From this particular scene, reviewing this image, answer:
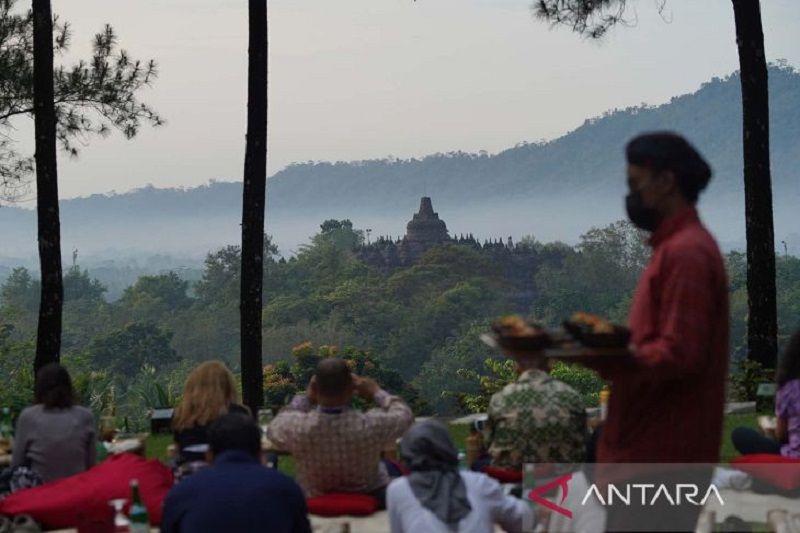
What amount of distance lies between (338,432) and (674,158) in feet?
12.0

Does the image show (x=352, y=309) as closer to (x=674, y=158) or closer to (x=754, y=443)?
(x=754, y=443)

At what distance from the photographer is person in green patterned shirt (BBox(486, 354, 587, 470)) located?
22.2 feet

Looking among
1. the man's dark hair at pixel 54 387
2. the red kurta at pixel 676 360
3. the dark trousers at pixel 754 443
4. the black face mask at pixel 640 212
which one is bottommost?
the dark trousers at pixel 754 443

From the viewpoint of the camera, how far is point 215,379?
6734 mm

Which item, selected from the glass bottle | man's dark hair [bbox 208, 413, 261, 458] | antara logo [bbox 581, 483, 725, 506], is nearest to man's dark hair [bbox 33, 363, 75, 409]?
the glass bottle

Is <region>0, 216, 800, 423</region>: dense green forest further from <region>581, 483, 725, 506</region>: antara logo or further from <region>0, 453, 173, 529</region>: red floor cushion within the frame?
<region>581, 483, 725, 506</region>: antara logo

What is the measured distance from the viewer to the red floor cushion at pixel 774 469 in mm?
7215

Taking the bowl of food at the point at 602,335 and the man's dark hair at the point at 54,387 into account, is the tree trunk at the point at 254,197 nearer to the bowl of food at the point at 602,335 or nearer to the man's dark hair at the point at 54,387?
the man's dark hair at the point at 54,387

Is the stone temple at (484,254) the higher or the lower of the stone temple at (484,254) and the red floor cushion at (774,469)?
the lower

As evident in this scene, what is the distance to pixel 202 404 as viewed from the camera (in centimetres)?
682

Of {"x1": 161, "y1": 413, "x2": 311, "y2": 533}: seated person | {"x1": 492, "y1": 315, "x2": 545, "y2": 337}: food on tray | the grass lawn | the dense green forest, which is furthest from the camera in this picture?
the dense green forest

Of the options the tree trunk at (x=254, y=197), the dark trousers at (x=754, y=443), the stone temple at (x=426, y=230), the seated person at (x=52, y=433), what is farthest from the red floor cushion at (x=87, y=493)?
the stone temple at (x=426, y=230)

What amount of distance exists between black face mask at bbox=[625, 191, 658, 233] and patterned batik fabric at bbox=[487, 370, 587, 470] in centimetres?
352

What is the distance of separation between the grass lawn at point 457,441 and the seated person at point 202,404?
2437mm
